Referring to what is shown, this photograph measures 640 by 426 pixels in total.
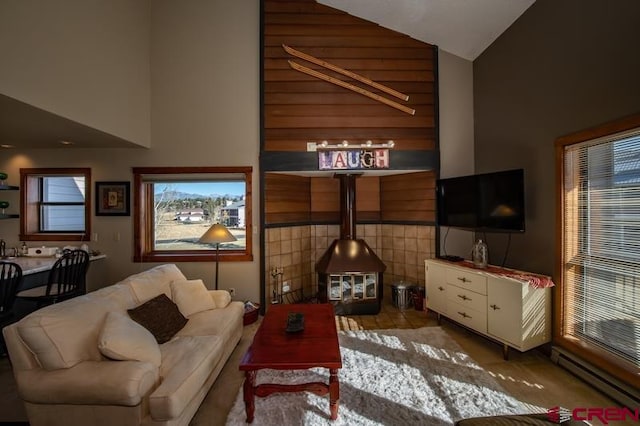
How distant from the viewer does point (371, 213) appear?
15.6 ft

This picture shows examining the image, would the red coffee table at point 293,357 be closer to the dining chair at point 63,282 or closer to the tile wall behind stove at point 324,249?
the tile wall behind stove at point 324,249

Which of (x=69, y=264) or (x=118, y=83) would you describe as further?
(x=118, y=83)

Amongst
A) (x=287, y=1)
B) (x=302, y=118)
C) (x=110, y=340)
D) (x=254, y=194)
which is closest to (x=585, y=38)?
(x=302, y=118)

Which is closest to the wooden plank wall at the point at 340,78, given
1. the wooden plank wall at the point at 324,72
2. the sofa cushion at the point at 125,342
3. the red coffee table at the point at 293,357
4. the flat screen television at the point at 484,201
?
the wooden plank wall at the point at 324,72

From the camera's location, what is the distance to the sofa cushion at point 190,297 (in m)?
2.73

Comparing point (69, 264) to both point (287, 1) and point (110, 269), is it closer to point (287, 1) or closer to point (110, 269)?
point (110, 269)

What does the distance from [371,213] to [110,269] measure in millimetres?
3970

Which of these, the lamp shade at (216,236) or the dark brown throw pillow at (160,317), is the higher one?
the lamp shade at (216,236)

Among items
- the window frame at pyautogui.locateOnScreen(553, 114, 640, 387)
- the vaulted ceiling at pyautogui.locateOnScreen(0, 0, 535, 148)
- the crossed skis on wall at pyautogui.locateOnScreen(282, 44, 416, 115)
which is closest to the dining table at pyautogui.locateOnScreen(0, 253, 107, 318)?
the vaulted ceiling at pyautogui.locateOnScreen(0, 0, 535, 148)

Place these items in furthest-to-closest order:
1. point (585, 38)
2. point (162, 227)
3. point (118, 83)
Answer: point (162, 227), point (118, 83), point (585, 38)

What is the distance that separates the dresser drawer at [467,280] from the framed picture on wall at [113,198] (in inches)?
171

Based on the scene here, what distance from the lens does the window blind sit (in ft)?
6.75

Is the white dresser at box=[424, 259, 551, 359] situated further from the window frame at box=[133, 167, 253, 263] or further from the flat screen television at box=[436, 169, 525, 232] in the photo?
the window frame at box=[133, 167, 253, 263]

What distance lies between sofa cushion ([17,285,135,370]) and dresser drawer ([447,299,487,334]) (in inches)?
128
